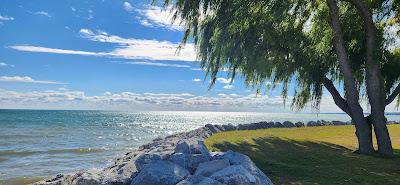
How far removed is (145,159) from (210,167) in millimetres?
2118

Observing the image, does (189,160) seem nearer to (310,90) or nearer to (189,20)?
(189,20)

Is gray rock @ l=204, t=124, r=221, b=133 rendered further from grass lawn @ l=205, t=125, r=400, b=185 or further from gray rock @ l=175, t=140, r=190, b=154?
gray rock @ l=175, t=140, r=190, b=154

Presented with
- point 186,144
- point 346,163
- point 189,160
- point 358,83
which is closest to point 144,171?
point 189,160

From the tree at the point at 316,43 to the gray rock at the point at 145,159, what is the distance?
9.68 meters

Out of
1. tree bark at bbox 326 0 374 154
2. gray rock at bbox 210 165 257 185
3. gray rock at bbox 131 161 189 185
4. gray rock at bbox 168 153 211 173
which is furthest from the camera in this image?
tree bark at bbox 326 0 374 154

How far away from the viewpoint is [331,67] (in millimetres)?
22219

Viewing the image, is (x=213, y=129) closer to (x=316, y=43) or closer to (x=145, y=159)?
(x=316, y=43)

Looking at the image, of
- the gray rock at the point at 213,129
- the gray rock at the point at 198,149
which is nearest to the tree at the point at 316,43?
the gray rock at the point at 213,129

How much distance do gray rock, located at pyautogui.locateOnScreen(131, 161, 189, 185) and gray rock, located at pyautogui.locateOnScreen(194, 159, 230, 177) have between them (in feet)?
1.16

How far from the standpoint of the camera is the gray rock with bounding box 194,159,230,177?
9.96 m

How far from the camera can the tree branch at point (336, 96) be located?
2139 cm

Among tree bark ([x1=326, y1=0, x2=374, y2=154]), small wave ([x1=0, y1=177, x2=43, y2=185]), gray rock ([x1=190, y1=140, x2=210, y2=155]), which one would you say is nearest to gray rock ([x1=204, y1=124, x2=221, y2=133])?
tree bark ([x1=326, y1=0, x2=374, y2=154])

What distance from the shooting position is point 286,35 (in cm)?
2058

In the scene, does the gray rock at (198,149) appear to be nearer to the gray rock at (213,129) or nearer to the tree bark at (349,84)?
the tree bark at (349,84)
